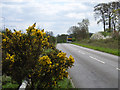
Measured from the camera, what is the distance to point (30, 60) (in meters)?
5.64

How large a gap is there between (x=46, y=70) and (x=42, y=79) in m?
0.36

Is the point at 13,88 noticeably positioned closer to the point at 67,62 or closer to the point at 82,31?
the point at 67,62

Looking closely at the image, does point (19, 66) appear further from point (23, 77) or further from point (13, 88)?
point (13, 88)

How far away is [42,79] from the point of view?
5.86 meters

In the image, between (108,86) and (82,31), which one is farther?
(82,31)

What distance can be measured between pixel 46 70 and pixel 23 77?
0.72 meters

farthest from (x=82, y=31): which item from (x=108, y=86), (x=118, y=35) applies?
(x=108, y=86)

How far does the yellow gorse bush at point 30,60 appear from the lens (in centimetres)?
556

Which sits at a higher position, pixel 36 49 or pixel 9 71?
pixel 36 49

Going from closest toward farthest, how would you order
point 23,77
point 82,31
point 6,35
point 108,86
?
point 23,77, point 6,35, point 108,86, point 82,31

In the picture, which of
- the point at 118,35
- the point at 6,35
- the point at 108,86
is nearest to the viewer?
the point at 6,35

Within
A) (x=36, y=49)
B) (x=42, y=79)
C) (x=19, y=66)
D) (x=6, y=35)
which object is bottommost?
(x=42, y=79)

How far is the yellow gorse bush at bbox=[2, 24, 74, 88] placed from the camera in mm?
5559

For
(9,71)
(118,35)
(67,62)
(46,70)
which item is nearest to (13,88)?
(9,71)
